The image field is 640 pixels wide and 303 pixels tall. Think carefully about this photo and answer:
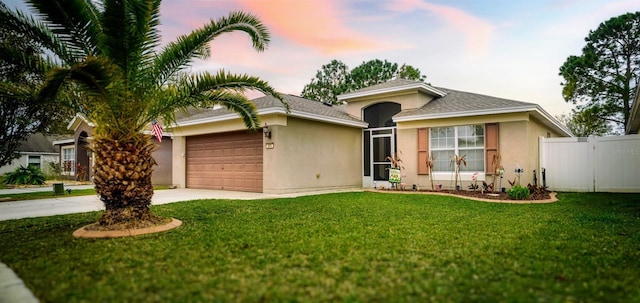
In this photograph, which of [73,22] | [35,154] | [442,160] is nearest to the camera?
[73,22]

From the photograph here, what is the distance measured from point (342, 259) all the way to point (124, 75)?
4.61 metres

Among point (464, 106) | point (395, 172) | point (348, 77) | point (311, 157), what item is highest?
point (348, 77)

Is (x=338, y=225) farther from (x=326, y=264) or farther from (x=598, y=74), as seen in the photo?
(x=598, y=74)

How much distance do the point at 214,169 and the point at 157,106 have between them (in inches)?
336

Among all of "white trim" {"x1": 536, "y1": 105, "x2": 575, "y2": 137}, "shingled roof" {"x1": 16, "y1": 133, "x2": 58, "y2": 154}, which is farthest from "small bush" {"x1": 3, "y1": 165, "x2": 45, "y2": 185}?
"white trim" {"x1": 536, "y1": 105, "x2": 575, "y2": 137}

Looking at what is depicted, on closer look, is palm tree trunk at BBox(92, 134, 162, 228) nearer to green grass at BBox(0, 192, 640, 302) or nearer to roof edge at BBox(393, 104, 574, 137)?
green grass at BBox(0, 192, 640, 302)

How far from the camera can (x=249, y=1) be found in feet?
37.9

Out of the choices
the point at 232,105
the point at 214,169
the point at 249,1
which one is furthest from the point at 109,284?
the point at 214,169

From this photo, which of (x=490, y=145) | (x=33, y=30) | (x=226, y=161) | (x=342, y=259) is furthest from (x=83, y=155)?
(x=342, y=259)

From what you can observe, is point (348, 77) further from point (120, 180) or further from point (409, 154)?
point (120, 180)

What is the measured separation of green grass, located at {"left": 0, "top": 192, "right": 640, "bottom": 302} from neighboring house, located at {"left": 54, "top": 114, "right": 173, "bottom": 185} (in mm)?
11231

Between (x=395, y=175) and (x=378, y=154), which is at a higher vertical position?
(x=378, y=154)

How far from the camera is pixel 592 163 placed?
40.9ft

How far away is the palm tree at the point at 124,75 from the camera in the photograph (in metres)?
5.43
